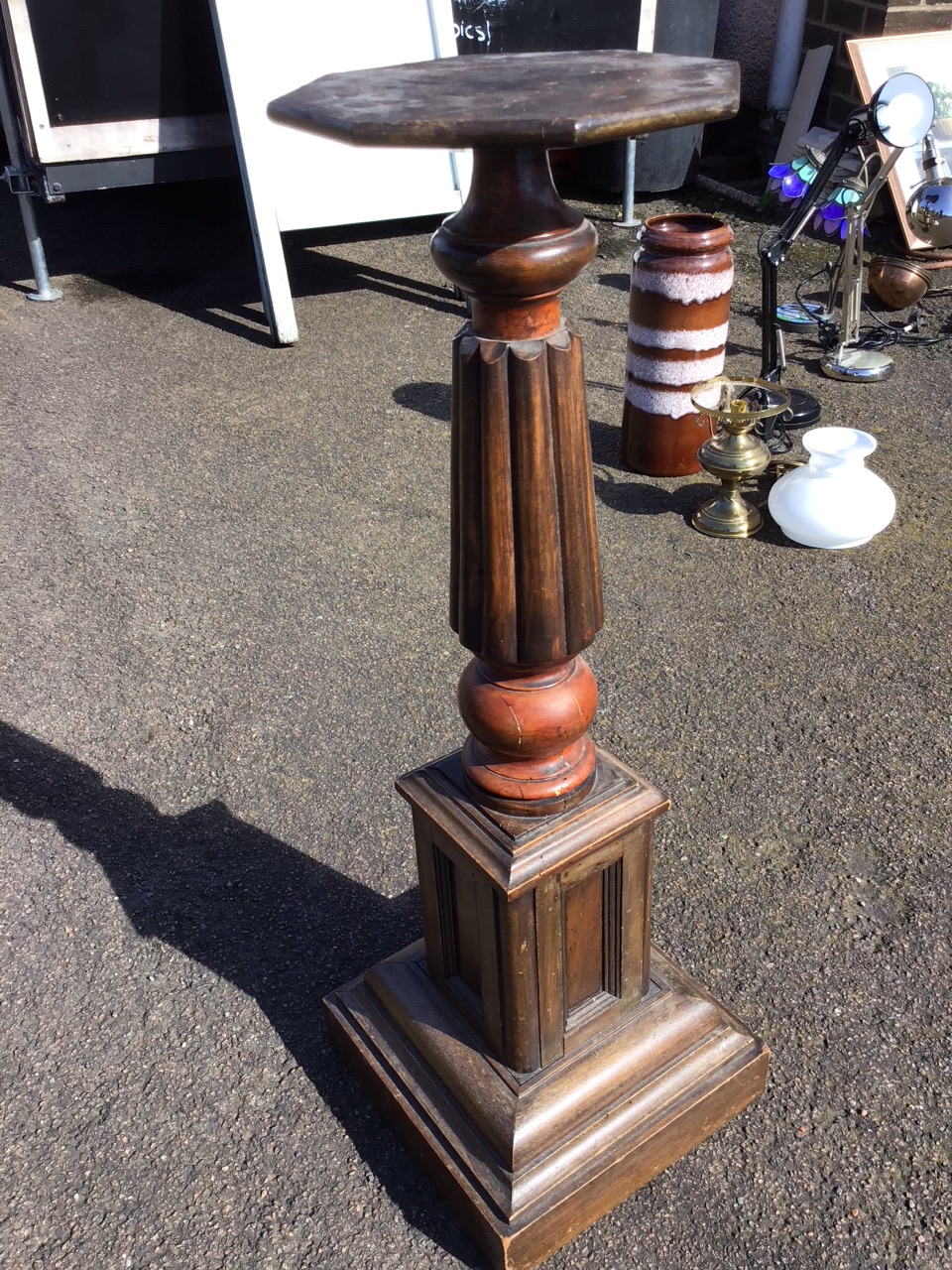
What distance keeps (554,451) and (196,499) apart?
2941 mm

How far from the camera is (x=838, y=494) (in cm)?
367

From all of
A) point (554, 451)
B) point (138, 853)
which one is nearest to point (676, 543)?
point (138, 853)

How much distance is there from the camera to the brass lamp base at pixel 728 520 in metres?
3.86

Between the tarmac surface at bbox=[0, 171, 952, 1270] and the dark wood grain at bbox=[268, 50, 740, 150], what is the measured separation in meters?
1.72

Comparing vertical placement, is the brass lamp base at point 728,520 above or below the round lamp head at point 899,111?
below

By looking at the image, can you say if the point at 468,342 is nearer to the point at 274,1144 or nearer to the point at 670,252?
the point at 274,1144

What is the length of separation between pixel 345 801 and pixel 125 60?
3997mm

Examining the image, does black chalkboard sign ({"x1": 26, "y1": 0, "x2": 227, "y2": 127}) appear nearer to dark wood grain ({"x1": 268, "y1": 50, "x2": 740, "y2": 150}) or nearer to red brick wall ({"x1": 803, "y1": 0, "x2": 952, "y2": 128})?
red brick wall ({"x1": 803, "y1": 0, "x2": 952, "y2": 128})

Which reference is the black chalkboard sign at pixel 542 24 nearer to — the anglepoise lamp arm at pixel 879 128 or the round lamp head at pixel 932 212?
the round lamp head at pixel 932 212

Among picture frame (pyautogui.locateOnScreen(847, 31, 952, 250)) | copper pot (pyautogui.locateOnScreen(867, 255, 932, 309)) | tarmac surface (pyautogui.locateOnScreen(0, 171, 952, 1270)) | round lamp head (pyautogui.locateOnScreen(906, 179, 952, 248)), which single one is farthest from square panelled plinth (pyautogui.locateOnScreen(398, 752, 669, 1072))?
picture frame (pyautogui.locateOnScreen(847, 31, 952, 250))

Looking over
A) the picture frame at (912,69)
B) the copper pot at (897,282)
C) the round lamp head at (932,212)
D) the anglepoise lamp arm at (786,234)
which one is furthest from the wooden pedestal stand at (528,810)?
the picture frame at (912,69)

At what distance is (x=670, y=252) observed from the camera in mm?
3828

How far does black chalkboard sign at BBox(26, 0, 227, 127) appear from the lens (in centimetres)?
499

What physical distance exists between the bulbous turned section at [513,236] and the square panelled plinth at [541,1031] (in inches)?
32.5
